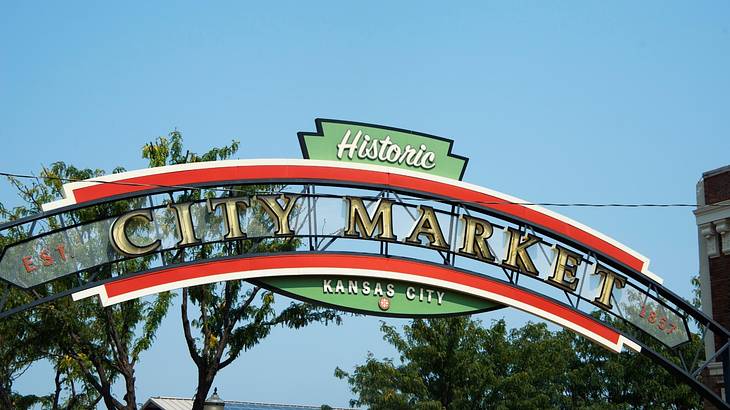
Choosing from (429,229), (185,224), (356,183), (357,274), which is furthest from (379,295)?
(185,224)

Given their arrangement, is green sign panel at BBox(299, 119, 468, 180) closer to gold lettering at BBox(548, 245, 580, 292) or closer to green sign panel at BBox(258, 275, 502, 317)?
green sign panel at BBox(258, 275, 502, 317)

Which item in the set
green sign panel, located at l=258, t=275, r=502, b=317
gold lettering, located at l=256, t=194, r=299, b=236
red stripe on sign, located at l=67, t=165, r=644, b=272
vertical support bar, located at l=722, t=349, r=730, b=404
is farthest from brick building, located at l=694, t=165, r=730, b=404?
gold lettering, located at l=256, t=194, r=299, b=236

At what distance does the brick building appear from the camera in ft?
70.9

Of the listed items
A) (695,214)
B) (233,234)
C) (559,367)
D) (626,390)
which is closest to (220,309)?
(233,234)

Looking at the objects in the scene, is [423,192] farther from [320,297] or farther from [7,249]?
[7,249]

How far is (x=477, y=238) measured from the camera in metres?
18.0

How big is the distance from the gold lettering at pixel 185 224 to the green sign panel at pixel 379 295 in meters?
1.34

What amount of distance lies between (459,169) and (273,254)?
3.96 meters

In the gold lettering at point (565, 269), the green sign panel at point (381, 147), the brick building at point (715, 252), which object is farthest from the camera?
the brick building at point (715, 252)

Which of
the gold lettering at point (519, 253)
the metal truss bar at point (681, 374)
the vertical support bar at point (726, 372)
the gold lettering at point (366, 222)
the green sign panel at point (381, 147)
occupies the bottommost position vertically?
the metal truss bar at point (681, 374)

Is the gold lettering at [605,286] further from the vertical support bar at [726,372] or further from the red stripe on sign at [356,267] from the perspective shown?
the vertical support bar at [726,372]

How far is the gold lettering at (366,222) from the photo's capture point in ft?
56.9

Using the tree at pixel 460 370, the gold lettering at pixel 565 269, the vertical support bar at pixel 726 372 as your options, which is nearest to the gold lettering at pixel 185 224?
the gold lettering at pixel 565 269

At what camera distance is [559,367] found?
40.7 metres
